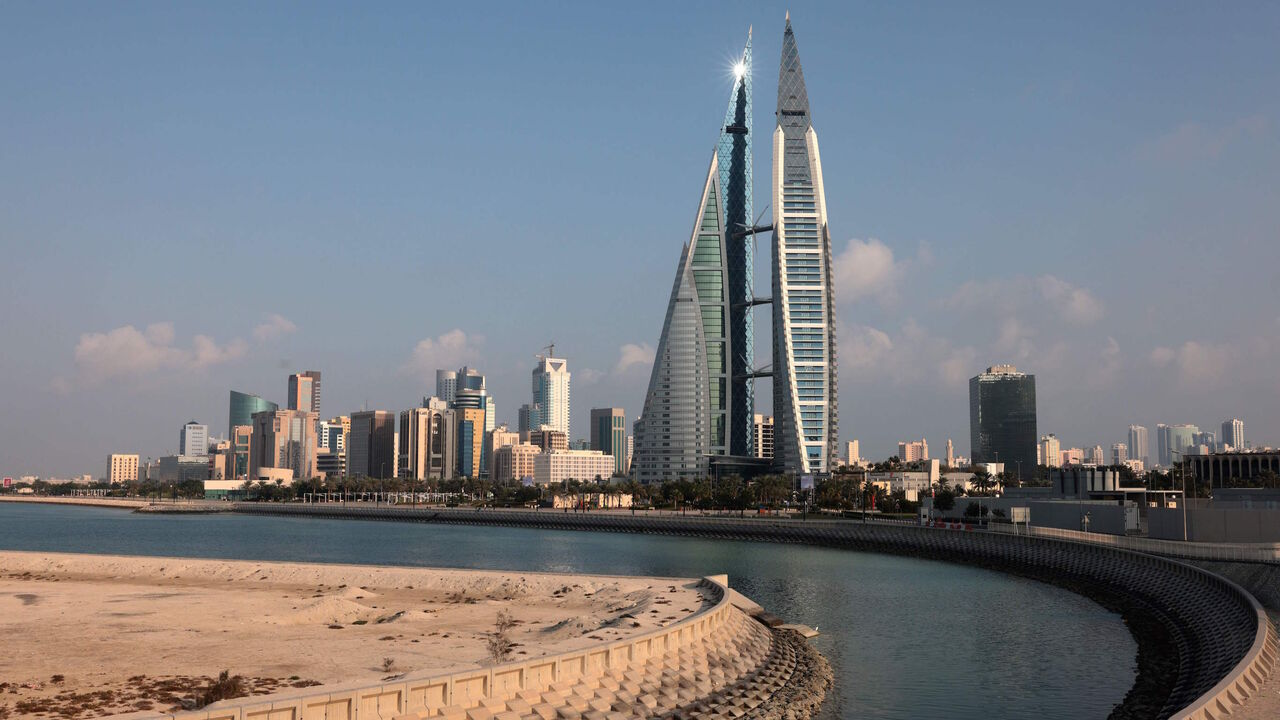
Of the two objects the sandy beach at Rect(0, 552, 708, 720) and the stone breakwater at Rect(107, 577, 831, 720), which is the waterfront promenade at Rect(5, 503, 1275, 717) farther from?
the sandy beach at Rect(0, 552, 708, 720)

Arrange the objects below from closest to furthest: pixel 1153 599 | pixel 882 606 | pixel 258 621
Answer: pixel 258 621 < pixel 1153 599 < pixel 882 606

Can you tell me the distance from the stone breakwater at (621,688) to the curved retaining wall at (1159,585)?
13475 millimetres

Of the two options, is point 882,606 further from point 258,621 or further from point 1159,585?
point 258,621

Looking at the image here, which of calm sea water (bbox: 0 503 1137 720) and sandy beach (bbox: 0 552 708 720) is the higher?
sandy beach (bbox: 0 552 708 720)

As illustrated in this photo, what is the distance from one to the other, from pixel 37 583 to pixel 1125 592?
70.4 meters

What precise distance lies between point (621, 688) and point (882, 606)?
126 ft

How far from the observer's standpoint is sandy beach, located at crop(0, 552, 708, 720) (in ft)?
113

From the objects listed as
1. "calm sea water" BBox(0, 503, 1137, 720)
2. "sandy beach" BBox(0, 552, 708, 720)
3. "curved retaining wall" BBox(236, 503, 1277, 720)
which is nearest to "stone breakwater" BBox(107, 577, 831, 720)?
"calm sea water" BBox(0, 503, 1137, 720)

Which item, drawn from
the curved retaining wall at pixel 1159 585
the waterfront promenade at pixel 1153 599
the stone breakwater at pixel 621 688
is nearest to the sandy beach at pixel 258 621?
the stone breakwater at pixel 621 688

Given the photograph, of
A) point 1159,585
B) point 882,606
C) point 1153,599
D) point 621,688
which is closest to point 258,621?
point 621,688

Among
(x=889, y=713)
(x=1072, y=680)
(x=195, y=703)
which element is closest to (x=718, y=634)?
(x=889, y=713)

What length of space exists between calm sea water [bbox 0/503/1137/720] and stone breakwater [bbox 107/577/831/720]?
8.03ft

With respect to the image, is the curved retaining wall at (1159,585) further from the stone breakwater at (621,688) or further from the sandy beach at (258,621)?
the sandy beach at (258,621)

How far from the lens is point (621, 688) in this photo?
3177cm
